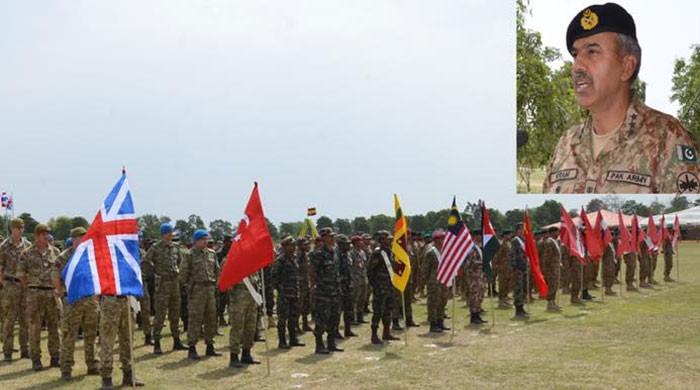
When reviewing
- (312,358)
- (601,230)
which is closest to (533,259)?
(601,230)

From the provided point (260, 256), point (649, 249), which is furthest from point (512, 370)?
point (649, 249)

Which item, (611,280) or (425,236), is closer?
(611,280)

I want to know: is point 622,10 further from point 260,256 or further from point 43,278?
point 43,278

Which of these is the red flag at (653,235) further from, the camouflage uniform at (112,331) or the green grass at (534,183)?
the camouflage uniform at (112,331)

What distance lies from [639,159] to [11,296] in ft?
38.1

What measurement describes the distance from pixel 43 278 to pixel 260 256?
3.43m

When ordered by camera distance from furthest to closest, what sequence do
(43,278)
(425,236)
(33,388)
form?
(425,236) < (43,278) < (33,388)

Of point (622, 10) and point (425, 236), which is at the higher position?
point (622, 10)

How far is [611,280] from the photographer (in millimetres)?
21844

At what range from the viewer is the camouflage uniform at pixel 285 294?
12.5 metres

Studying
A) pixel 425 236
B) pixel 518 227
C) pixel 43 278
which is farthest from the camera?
pixel 425 236

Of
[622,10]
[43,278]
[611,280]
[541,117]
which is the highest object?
[622,10]

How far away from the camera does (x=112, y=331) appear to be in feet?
30.2

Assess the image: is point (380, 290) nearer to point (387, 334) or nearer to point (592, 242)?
point (387, 334)
